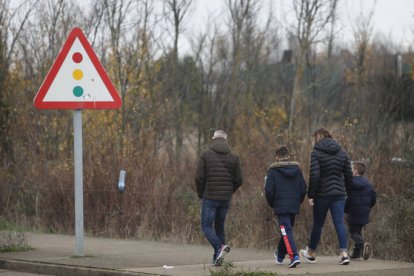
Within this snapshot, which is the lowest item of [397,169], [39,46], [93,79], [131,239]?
[131,239]

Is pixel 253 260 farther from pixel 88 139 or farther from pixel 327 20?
pixel 327 20

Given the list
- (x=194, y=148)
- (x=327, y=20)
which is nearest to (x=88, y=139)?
(x=194, y=148)

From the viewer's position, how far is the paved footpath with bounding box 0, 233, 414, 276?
1197 centimetres

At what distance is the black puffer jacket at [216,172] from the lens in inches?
502

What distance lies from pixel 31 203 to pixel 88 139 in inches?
80.3

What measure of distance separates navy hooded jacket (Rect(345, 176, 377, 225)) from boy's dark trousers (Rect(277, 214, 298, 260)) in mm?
1300

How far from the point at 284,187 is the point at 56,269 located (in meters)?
3.03

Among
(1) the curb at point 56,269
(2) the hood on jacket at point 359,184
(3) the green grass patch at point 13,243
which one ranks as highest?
(2) the hood on jacket at point 359,184

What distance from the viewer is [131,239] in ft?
57.3

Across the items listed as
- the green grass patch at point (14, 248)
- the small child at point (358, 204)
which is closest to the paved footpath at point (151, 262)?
the green grass patch at point (14, 248)

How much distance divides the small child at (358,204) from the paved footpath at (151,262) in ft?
0.87

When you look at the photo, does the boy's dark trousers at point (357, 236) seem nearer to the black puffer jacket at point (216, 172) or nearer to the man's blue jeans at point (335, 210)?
the man's blue jeans at point (335, 210)

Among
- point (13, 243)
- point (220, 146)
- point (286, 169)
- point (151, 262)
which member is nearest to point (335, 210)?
point (286, 169)

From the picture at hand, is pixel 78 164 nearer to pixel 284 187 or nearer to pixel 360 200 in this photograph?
pixel 284 187
